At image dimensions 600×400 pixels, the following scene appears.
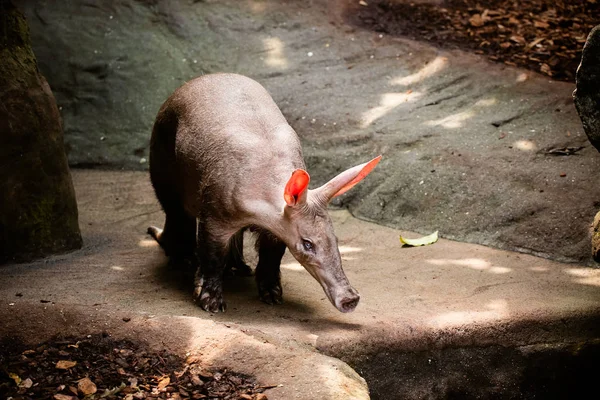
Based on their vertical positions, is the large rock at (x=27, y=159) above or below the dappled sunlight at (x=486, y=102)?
above

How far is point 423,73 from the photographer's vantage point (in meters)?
9.38

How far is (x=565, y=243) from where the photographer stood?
6410 millimetres

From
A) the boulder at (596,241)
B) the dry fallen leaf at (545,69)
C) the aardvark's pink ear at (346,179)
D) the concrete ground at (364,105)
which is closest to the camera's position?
the aardvark's pink ear at (346,179)

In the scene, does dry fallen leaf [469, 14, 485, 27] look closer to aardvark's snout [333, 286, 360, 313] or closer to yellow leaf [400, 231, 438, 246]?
yellow leaf [400, 231, 438, 246]

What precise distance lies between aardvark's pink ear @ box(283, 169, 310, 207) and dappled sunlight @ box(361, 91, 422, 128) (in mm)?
3993

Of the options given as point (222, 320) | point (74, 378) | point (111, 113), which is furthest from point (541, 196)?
point (111, 113)

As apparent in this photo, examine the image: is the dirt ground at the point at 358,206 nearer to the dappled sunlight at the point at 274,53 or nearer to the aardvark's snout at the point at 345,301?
the dappled sunlight at the point at 274,53

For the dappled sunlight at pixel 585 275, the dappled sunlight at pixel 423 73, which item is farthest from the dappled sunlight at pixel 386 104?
the dappled sunlight at pixel 585 275

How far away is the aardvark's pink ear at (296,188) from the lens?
14.6ft

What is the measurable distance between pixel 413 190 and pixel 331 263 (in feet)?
9.50

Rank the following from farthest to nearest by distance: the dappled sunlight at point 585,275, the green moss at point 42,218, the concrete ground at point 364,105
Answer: the concrete ground at point 364,105, the green moss at point 42,218, the dappled sunlight at point 585,275

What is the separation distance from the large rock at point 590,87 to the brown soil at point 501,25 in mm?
4276

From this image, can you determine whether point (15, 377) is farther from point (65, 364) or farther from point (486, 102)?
point (486, 102)

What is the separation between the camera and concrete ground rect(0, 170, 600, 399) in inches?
167
